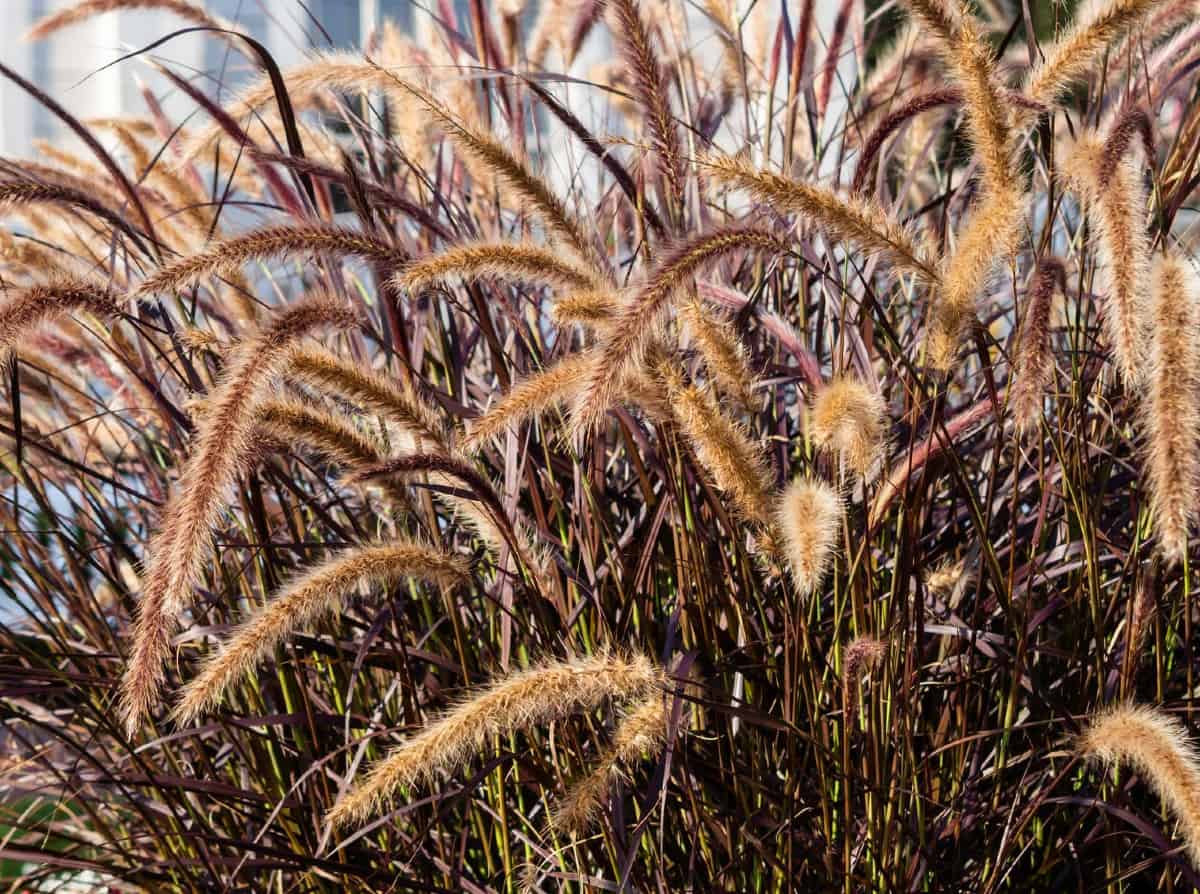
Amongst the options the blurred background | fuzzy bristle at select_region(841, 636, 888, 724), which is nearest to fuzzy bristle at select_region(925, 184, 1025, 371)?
fuzzy bristle at select_region(841, 636, 888, 724)

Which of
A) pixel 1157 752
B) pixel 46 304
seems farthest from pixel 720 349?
pixel 46 304

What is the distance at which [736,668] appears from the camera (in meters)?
1.22

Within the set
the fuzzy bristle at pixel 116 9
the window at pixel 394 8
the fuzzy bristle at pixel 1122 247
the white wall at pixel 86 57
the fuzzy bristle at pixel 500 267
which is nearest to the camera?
the fuzzy bristle at pixel 1122 247

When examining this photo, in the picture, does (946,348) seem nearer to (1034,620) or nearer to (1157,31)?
(1034,620)

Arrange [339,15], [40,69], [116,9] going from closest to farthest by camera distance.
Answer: [116,9] → [40,69] → [339,15]

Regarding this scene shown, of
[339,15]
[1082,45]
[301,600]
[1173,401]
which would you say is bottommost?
[301,600]

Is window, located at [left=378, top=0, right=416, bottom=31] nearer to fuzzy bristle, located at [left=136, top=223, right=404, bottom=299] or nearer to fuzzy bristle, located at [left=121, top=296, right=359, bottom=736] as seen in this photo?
fuzzy bristle, located at [left=136, top=223, right=404, bottom=299]

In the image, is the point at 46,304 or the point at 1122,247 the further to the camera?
the point at 46,304

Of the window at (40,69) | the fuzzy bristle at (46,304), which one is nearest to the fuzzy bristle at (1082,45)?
the fuzzy bristle at (46,304)

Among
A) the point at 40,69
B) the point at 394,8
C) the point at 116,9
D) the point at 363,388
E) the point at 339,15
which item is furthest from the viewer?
the point at 394,8

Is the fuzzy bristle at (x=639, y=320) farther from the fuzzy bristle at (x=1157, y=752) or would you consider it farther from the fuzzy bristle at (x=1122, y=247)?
the fuzzy bristle at (x=1157, y=752)

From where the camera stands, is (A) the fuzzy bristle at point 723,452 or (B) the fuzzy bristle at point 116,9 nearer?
(A) the fuzzy bristle at point 723,452

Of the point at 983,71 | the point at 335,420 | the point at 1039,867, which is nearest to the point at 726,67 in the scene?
the point at 983,71

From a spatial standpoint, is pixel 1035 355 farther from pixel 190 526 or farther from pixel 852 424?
pixel 190 526
